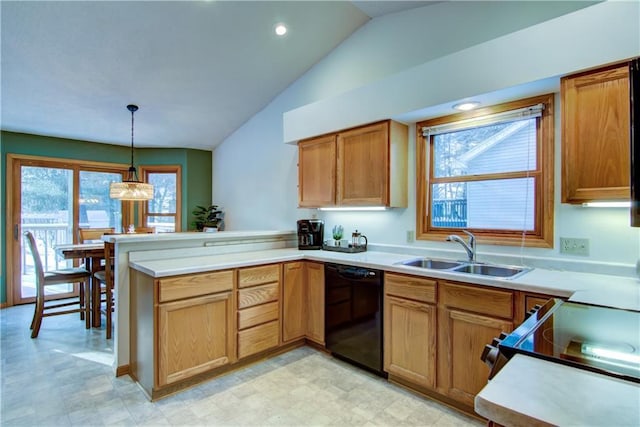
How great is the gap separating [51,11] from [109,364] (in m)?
2.91

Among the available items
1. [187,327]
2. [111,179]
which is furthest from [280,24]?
[111,179]

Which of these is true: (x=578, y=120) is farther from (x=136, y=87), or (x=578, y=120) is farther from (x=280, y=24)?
(x=136, y=87)

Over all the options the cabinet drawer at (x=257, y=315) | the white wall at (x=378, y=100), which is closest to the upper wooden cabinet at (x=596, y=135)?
the white wall at (x=378, y=100)

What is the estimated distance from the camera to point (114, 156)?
5.27 meters

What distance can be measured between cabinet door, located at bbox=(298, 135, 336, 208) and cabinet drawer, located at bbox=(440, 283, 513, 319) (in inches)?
58.8

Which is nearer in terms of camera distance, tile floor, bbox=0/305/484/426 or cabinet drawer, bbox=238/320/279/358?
tile floor, bbox=0/305/484/426

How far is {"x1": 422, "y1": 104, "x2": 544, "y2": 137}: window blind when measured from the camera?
2322mm

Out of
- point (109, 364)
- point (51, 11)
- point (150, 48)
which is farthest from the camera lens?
point (150, 48)

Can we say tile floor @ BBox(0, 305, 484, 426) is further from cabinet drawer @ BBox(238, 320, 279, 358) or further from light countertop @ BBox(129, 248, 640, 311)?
light countertop @ BBox(129, 248, 640, 311)

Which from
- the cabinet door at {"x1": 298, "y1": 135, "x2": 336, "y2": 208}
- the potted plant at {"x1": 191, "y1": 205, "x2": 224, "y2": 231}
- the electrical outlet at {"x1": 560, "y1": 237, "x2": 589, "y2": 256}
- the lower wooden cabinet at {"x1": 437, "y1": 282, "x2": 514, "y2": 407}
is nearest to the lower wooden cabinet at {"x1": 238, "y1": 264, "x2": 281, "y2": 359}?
the cabinet door at {"x1": 298, "y1": 135, "x2": 336, "y2": 208}

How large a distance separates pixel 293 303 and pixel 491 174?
6.67 ft

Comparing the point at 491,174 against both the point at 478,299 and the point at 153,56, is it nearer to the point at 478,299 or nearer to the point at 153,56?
the point at 478,299

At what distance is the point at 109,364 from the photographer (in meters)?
2.79

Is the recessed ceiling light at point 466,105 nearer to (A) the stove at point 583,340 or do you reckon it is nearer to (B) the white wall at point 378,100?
(B) the white wall at point 378,100
